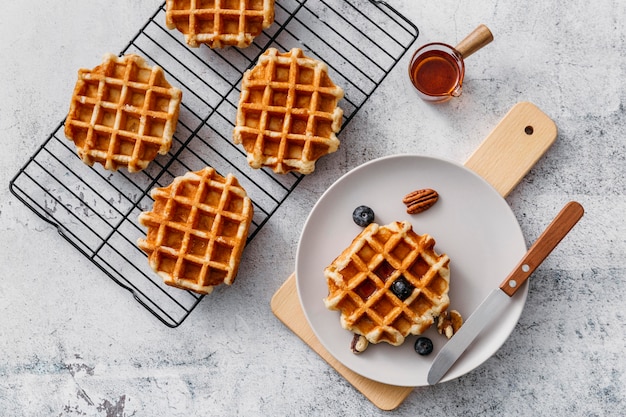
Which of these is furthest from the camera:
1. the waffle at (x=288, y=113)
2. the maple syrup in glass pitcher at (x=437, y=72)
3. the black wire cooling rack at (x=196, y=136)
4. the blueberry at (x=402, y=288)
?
the black wire cooling rack at (x=196, y=136)

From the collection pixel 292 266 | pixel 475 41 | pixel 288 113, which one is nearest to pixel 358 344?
pixel 292 266

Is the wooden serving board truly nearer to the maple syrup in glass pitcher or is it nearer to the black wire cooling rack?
the maple syrup in glass pitcher

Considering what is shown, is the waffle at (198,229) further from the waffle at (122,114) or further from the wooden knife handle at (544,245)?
the wooden knife handle at (544,245)

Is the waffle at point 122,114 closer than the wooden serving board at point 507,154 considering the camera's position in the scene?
Yes

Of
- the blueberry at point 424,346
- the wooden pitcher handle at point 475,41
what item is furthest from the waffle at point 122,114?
the blueberry at point 424,346

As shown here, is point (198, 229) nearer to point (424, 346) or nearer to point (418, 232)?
point (418, 232)

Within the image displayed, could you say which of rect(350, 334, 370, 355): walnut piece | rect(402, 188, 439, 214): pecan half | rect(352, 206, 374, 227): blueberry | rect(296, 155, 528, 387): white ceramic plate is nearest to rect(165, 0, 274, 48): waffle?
rect(296, 155, 528, 387): white ceramic plate

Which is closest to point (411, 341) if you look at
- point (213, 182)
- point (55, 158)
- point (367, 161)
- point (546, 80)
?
point (367, 161)
